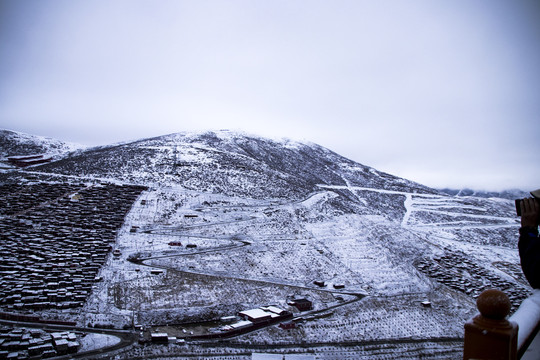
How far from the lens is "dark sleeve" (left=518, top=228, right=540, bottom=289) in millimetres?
3160

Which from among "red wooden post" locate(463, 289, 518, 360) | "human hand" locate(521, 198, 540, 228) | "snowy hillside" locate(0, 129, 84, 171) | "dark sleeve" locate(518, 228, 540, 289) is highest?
"snowy hillside" locate(0, 129, 84, 171)

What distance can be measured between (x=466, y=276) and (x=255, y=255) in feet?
73.5

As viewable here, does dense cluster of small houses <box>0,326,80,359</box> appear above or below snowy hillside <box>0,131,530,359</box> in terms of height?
below

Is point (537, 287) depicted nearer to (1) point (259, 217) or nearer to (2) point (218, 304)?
(2) point (218, 304)

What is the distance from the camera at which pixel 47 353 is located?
20172 mm

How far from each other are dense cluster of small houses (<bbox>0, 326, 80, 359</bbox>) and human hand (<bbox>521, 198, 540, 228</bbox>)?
2314cm

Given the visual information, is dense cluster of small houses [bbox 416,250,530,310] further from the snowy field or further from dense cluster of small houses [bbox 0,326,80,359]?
dense cluster of small houses [bbox 0,326,80,359]

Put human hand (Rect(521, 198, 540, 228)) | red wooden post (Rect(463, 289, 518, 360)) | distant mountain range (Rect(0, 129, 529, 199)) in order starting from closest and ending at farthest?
red wooden post (Rect(463, 289, 518, 360))
human hand (Rect(521, 198, 540, 228))
distant mountain range (Rect(0, 129, 529, 199))

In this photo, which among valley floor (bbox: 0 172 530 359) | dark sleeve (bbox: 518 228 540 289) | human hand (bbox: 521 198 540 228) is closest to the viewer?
dark sleeve (bbox: 518 228 540 289)

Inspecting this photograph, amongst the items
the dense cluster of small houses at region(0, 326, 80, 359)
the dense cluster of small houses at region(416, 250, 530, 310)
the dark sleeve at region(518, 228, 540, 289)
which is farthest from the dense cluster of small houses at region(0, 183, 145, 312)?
the dense cluster of small houses at region(416, 250, 530, 310)

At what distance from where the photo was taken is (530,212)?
3363 mm

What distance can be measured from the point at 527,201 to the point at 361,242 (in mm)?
45422

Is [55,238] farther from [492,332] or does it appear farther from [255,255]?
[492,332]

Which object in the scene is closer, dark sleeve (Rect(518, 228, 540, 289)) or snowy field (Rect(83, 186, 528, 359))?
dark sleeve (Rect(518, 228, 540, 289))
